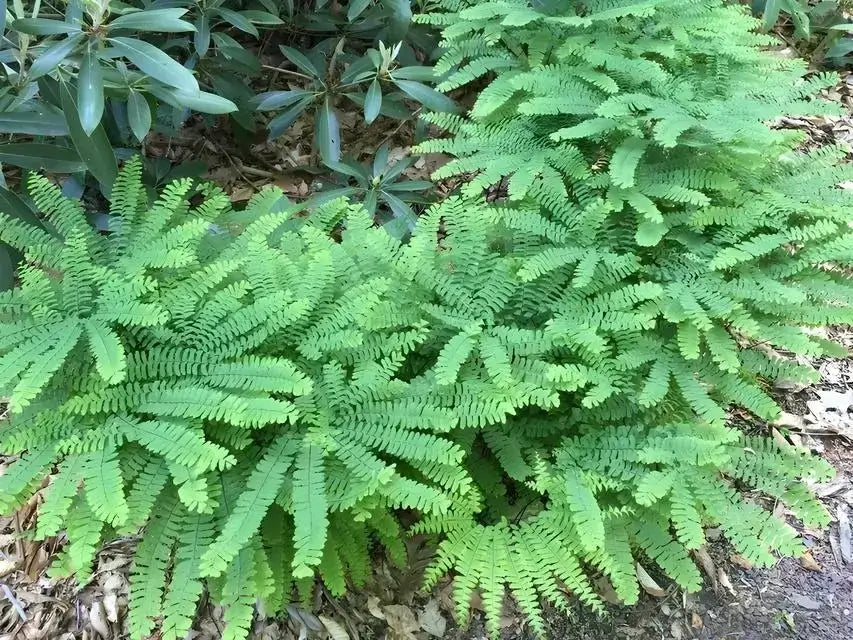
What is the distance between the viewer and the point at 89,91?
7.04ft

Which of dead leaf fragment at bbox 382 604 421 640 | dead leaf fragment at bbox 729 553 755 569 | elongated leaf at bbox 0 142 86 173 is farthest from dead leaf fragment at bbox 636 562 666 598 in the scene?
elongated leaf at bbox 0 142 86 173

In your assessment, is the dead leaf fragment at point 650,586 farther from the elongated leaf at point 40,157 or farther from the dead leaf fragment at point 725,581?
the elongated leaf at point 40,157

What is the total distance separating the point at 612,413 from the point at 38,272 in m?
2.11

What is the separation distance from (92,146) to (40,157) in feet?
0.92

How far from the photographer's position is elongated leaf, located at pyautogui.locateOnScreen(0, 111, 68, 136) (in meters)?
2.31

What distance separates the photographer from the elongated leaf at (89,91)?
2.14 metres

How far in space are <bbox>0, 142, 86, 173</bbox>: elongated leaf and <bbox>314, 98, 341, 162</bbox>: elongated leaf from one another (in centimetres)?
119

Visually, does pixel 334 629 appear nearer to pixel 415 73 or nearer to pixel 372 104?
pixel 372 104

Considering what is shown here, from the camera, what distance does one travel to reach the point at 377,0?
3.65m

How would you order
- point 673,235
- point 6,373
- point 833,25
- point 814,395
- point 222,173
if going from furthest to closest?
point 833,25, point 222,173, point 814,395, point 673,235, point 6,373

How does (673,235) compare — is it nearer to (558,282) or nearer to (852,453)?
(558,282)

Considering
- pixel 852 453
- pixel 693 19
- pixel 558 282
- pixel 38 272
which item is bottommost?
pixel 852 453

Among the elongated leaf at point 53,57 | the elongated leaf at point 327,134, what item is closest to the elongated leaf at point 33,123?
the elongated leaf at point 53,57

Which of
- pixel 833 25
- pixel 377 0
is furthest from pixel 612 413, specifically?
pixel 833 25
